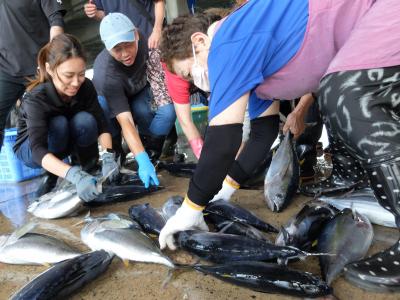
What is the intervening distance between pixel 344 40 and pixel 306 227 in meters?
1.11

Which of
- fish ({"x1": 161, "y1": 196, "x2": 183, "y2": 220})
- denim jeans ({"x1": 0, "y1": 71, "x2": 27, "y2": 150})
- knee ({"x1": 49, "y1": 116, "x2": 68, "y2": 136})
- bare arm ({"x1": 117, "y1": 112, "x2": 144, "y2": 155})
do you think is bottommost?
fish ({"x1": 161, "y1": 196, "x2": 183, "y2": 220})

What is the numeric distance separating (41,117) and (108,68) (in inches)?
32.6

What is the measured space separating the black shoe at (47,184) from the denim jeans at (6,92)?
0.72m

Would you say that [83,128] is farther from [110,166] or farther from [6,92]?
[6,92]

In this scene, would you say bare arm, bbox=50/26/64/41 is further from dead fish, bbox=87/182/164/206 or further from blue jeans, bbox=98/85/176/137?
dead fish, bbox=87/182/164/206

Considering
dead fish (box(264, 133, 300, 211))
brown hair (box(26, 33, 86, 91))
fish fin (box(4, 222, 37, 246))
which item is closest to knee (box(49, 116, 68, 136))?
brown hair (box(26, 33, 86, 91))

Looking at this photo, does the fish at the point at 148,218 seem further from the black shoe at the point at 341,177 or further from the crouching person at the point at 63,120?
the black shoe at the point at 341,177

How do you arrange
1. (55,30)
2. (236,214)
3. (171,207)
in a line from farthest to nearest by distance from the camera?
(55,30)
(171,207)
(236,214)

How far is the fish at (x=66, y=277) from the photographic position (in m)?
2.02

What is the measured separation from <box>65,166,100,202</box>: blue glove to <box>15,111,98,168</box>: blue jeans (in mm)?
707

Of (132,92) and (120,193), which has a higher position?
(132,92)

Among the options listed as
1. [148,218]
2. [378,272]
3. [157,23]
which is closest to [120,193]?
[148,218]

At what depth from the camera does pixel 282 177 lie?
3012 millimetres

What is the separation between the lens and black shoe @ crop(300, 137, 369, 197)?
2992mm
